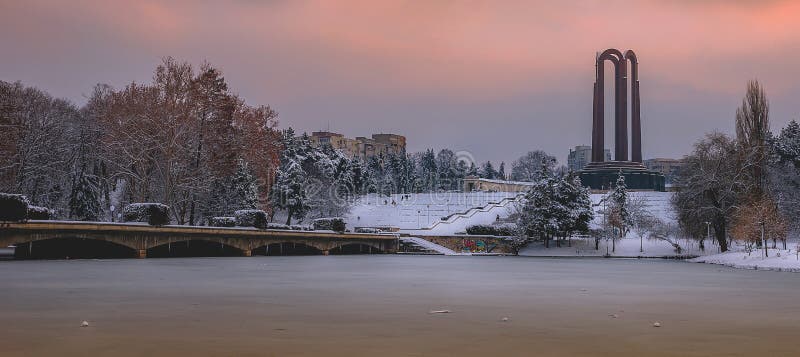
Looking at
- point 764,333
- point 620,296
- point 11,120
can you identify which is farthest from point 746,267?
point 11,120

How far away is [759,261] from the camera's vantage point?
2169 inches

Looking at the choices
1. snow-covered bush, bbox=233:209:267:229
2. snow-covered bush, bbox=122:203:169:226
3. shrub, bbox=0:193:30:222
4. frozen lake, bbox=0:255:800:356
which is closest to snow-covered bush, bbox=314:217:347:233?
snow-covered bush, bbox=233:209:267:229

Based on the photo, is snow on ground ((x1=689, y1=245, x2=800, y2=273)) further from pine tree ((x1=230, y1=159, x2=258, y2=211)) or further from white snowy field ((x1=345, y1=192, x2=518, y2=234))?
pine tree ((x1=230, y1=159, x2=258, y2=211))

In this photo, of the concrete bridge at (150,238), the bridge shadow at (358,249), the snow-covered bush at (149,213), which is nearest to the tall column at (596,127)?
the bridge shadow at (358,249)

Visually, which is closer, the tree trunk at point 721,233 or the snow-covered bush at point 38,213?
the snow-covered bush at point 38,213

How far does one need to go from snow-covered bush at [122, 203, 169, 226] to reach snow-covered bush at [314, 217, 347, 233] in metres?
28.9

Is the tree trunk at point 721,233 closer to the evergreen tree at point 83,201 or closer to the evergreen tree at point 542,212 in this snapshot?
the evergreen tree at point 542,212

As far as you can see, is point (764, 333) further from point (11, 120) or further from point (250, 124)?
point (11, 120)

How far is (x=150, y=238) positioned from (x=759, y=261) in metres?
40.8

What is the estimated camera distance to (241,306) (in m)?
17.1

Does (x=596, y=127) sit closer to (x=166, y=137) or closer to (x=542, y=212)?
(x=542, y=212)

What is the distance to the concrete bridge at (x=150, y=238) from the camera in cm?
4253

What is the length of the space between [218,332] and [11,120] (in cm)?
6521

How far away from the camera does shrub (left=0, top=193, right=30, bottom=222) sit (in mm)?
39906
